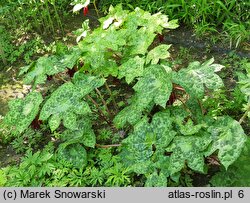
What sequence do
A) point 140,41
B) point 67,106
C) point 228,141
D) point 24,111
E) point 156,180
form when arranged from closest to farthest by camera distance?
point 228,141
point 156,180
point 67,106
point 24,111
point 140,41

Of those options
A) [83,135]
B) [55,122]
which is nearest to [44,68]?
[55,122]

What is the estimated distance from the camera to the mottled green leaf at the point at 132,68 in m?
3.82

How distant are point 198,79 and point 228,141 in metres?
0.53

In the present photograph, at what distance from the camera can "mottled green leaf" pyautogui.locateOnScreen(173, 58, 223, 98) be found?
3.25 metres

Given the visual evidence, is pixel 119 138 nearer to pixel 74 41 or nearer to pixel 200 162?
pixel 200 162

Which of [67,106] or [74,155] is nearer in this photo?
[67,106]

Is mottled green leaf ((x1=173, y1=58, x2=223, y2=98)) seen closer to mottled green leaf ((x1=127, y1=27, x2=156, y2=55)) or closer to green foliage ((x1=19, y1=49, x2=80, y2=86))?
mottled green leaf ((x1=127, y1=27, x2=156, y2=55))

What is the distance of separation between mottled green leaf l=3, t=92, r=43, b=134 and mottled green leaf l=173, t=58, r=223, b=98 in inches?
46.9

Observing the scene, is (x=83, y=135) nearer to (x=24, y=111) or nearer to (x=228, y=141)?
(x=24, y=111)

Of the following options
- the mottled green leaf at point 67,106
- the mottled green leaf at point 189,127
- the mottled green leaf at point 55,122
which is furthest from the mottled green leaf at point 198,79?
the mottled green leaf at point 55,122

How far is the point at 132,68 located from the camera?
3.88m

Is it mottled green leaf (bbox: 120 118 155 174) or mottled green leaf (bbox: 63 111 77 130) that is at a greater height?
mottled green leaf (bbox: 63 111 77 130)

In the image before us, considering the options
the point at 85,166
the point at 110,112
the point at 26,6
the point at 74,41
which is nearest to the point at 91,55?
the point at 110,112

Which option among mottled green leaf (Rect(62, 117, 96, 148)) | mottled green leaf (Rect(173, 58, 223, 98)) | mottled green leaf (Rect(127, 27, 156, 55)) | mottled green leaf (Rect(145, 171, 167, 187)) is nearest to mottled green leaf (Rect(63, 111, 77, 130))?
mottled green leaf (Rect(62, 117, 96, 148))
